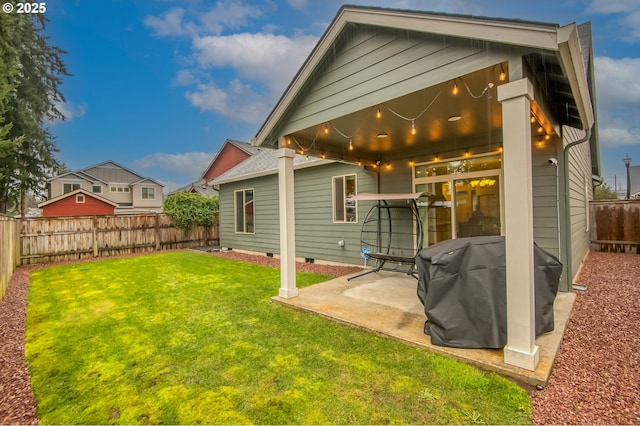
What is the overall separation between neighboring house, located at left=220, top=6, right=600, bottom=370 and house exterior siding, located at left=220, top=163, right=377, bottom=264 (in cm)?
10

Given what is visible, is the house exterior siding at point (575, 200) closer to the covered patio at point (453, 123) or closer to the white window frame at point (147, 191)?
the covered patio at point (453, 123)

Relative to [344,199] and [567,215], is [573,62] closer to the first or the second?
[567,215]

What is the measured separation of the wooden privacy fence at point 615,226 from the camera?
346 inches

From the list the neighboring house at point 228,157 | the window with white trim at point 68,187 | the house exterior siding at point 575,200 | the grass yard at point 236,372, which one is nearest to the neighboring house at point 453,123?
the house exterior siding at point 575,200

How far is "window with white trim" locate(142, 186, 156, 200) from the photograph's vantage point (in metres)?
29.6

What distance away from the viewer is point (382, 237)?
6.93 meters

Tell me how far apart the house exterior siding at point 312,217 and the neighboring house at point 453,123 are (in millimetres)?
97

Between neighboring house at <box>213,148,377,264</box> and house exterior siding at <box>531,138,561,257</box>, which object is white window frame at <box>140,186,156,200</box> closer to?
neighboring house at <box>213,148,377,264</box>

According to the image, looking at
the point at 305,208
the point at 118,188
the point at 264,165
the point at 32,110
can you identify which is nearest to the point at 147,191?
the point at 118,188

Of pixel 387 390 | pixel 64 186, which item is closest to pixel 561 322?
pixel 387 390

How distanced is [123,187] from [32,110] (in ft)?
59.1

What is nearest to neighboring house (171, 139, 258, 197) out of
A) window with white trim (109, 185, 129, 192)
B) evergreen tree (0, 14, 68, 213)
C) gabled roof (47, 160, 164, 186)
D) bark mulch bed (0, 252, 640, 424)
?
gabled roof (47, 160, 164, 186)

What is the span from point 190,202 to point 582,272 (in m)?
12.5

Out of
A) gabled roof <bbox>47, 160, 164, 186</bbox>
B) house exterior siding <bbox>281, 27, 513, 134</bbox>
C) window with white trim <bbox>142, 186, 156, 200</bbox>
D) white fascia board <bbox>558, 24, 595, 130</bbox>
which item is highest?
gabled roof <bbox>47, 160, 164, 186</bbox>
